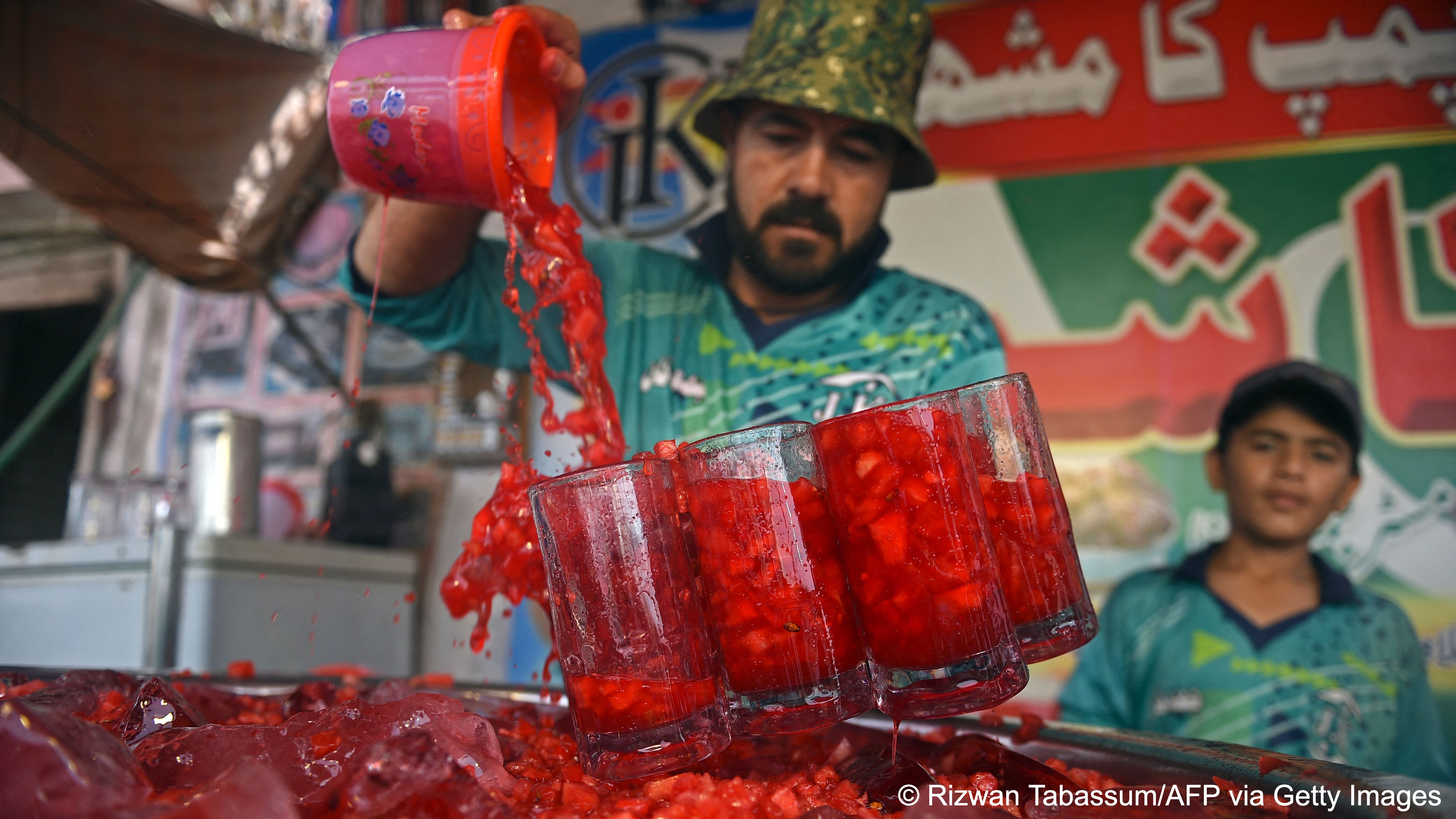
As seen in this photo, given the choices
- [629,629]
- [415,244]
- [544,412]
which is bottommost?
[629,629]

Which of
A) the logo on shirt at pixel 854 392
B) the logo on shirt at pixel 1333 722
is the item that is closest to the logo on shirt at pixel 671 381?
the logo on shirt at pixel 854 392

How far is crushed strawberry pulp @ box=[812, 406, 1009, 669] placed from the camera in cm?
75

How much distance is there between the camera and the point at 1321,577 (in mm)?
2498

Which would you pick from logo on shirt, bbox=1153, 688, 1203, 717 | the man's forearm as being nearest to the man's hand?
the man's forearm


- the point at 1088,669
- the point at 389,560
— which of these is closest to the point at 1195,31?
the point at 1088,669

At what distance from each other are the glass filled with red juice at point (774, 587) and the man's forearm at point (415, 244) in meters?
0.99

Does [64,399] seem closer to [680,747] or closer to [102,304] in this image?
[102,304]

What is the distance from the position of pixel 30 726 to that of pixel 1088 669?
8.36 ft

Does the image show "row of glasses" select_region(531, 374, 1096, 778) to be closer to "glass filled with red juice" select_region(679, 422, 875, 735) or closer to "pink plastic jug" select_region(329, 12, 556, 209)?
"glass filled with red juice" select_region(679, 422, 875, 735)

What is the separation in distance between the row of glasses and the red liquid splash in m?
0.29

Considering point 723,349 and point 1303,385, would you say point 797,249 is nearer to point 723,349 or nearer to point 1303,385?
point 723,349

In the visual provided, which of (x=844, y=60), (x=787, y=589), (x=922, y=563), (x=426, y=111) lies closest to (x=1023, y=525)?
(x=922, y=563)

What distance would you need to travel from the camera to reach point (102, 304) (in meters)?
4.15

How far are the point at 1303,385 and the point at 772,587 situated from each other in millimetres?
2388
